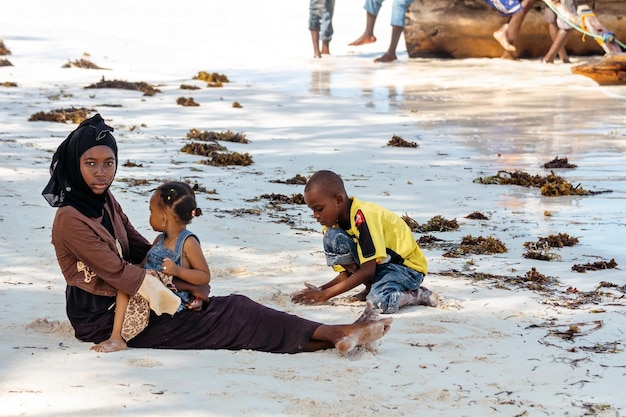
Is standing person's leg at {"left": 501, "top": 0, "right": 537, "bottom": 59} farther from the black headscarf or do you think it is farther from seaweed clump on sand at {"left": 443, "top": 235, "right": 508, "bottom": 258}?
the black headscarf

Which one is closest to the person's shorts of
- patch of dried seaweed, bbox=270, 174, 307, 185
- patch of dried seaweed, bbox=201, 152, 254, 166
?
patch of dried seaweed, bbox=201, 152, 254, 166

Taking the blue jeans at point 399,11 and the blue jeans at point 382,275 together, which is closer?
the blue jeans at point 382,275

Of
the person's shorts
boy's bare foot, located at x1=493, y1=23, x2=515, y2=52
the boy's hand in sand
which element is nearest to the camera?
the boy's hand in sand

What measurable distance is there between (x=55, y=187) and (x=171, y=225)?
21.2 inches

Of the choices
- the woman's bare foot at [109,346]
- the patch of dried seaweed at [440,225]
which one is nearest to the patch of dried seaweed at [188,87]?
the patch of dried seaweed at [440,225]

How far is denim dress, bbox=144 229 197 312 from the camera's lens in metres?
4.62

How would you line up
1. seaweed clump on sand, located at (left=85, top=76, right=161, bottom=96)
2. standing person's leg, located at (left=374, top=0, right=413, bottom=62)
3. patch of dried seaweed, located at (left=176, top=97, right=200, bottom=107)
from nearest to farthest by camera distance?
patch of dried seaweed, located at (left=176, top=97, right=200, bottom=107), seaweed clump on sand, located at (left=85, top=76, right=161, bottom=96), standing person's leg, located at (left=374, top=0, right=413, bottom=62)

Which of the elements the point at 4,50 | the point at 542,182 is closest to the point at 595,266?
the point at 542,182

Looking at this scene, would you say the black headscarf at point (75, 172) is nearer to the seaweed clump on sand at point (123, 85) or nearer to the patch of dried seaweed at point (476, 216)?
the patch of dried seaweed at point (476, 216)

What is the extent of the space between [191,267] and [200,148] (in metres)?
5.15

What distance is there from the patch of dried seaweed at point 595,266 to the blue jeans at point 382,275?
1.21 meters

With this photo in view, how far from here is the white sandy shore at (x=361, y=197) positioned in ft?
13.1

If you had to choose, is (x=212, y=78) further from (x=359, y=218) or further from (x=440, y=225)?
(x=359, y=218)

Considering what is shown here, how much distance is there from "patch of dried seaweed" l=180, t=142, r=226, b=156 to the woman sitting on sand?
16.3 feet
